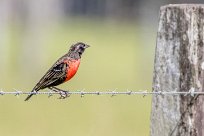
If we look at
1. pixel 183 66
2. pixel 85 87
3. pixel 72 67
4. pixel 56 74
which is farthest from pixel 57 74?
pixel 85 87

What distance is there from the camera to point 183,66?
20.7 ft

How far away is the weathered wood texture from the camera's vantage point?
632 cm

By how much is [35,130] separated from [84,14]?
37330 mm

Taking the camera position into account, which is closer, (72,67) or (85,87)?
(72,67)

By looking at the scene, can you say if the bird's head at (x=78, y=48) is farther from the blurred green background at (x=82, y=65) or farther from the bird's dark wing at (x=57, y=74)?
the blurred green background at (x=82, y=65)

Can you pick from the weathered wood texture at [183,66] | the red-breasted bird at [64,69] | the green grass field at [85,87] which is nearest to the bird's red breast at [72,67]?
the red-breasted bird at [64,69]

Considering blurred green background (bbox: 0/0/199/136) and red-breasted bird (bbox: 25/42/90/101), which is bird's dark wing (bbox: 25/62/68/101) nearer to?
red-breasted bird (bbox: 25/42/90/101)

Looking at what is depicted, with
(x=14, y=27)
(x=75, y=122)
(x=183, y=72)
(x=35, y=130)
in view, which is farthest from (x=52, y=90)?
(x=14, y=27)

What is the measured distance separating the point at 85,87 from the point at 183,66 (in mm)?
12172

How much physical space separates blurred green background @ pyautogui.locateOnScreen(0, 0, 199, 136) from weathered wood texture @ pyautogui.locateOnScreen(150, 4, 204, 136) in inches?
196

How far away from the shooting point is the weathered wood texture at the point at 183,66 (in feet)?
20.7

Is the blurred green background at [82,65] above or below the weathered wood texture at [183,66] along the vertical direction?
above

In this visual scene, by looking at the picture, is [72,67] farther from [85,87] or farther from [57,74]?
[85,87]

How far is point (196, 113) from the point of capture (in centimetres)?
632
